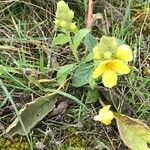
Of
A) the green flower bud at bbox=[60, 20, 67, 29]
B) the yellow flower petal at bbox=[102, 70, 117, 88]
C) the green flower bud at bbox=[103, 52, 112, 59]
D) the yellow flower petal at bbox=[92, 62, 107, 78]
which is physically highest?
→ the green flower bud at bbox=[60, 20, 67, 29]

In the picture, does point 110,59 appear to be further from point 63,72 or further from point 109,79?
point 63,72

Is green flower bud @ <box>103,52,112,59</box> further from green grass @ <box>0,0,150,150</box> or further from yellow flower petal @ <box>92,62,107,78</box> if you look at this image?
green grass @ <box>0,0,150,150</box>

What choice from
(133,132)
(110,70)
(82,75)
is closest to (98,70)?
(110,70)

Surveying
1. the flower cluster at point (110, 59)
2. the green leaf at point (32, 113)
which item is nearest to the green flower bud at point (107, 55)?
the flower cluster at point (110, 59)

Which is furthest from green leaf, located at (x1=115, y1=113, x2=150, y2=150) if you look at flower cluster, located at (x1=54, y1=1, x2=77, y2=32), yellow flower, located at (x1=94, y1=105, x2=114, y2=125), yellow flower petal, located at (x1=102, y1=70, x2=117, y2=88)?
flower cluster, located at (x1=54, y1=1, x2=77, y2=32)

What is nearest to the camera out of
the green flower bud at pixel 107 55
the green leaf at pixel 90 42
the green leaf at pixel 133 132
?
the green flower bud at pixel 107 55

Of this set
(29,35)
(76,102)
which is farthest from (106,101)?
(29,35)

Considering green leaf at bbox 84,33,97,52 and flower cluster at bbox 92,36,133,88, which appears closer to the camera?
flower cluster at bbox 92,36,133,88

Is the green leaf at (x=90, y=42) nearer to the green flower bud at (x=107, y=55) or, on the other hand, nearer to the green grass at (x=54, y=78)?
the green grass at (x=54, y=78)
